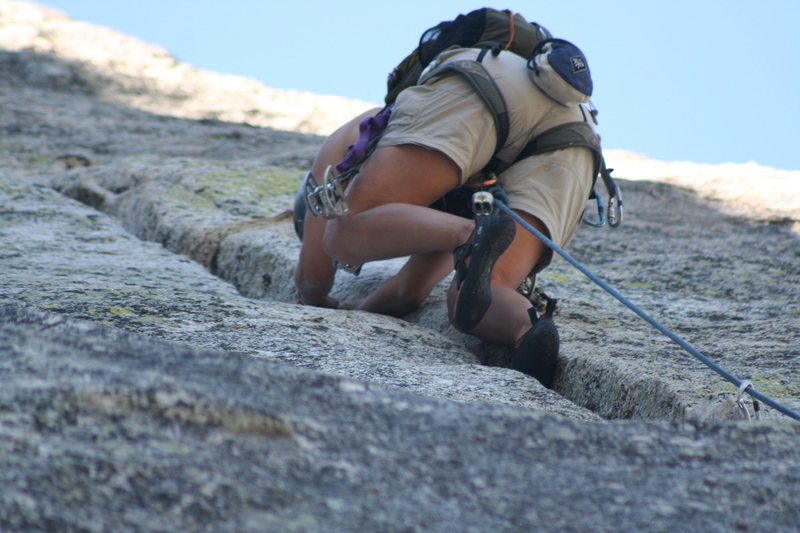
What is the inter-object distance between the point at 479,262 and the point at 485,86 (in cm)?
55

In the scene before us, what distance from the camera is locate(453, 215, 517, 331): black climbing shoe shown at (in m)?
1.90

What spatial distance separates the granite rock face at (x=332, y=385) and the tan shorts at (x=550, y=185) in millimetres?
330

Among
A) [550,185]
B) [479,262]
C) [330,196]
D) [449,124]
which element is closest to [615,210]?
[550,185]

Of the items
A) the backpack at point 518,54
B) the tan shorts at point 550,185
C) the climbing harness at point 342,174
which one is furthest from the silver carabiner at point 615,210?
the climbing harness at point 342,174

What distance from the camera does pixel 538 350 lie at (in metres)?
1.97

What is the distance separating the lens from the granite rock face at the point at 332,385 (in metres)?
0.87

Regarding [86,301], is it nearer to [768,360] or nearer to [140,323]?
[140,323]

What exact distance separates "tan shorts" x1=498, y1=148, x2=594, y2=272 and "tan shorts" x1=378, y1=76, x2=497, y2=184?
12cm

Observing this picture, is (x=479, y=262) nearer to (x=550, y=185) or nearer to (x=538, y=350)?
(x=538, y=350)

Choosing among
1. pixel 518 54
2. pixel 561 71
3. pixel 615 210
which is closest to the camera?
pixel 561 71

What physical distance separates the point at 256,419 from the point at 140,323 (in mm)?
977

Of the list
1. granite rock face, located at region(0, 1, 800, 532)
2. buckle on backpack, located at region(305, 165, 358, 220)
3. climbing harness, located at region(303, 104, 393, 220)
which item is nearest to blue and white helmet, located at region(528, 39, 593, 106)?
climbing harness, located at region(303, 104, 393, 220)

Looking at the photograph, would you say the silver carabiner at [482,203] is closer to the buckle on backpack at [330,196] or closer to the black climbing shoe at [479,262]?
the black climbing shoe at [479,262]

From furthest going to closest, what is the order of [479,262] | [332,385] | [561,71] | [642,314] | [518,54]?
[518,54], [561,71], [479,262], [642,314], [332,385]
